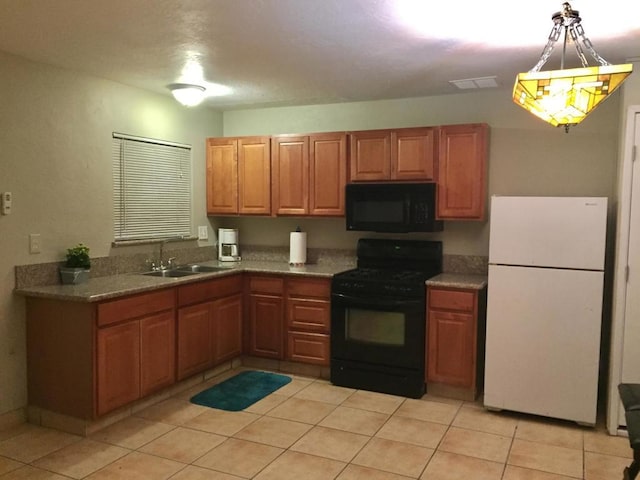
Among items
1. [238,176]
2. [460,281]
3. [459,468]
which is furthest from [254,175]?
[459,468]

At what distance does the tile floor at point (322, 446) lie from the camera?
9.45 ft

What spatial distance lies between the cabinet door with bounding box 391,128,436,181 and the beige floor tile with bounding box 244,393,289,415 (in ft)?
6.47

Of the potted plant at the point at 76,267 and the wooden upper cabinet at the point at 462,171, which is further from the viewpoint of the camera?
the wooden upper cabinet at the point at 462,171

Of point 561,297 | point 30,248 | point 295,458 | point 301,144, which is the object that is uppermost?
point 301,144

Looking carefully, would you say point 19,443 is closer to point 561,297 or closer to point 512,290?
point 512,290

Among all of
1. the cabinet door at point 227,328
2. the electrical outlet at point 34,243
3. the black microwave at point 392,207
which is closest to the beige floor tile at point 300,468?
the cabinet door at point 227,328

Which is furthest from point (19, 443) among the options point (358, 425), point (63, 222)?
point (358, 425)

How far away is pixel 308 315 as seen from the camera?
445 cm

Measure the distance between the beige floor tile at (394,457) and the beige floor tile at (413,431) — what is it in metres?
0.07

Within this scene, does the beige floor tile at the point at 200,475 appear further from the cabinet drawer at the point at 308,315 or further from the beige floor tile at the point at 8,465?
the cabinet drawer at the point at 308,315

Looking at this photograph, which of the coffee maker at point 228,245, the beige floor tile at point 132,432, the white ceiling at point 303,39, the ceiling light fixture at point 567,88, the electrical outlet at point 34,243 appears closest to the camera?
the ceiling light fixture at point 567,88

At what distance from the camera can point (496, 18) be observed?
258 centimetres

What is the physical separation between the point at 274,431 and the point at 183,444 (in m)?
0.57

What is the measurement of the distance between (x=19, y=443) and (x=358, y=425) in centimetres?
209
